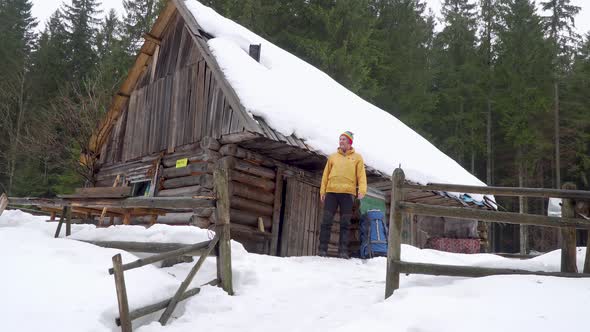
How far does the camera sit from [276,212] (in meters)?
10.0

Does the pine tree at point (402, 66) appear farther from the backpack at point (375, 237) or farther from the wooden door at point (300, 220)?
the backpack at point (375, 237)

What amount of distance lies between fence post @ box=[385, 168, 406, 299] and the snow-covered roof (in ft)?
A: 15.0

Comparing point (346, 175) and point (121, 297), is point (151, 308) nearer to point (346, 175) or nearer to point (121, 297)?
point (121, 297)

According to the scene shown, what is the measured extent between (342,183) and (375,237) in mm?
2109

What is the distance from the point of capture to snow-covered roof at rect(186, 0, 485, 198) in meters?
9.25

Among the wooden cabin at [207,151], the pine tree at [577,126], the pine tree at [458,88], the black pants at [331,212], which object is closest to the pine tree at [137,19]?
the wooden cabin at [207,151]

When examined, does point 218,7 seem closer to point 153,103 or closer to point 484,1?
point 153,103

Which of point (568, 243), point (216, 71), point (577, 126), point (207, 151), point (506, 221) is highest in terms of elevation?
point (577, 126)

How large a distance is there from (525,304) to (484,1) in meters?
28.5

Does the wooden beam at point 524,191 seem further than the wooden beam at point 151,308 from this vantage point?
Yes

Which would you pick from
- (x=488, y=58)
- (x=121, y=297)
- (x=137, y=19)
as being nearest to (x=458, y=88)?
(x=488, y=58)

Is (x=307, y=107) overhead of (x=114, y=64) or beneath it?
beneath

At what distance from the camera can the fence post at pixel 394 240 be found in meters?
4.28

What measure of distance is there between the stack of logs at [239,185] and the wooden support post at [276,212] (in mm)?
83
